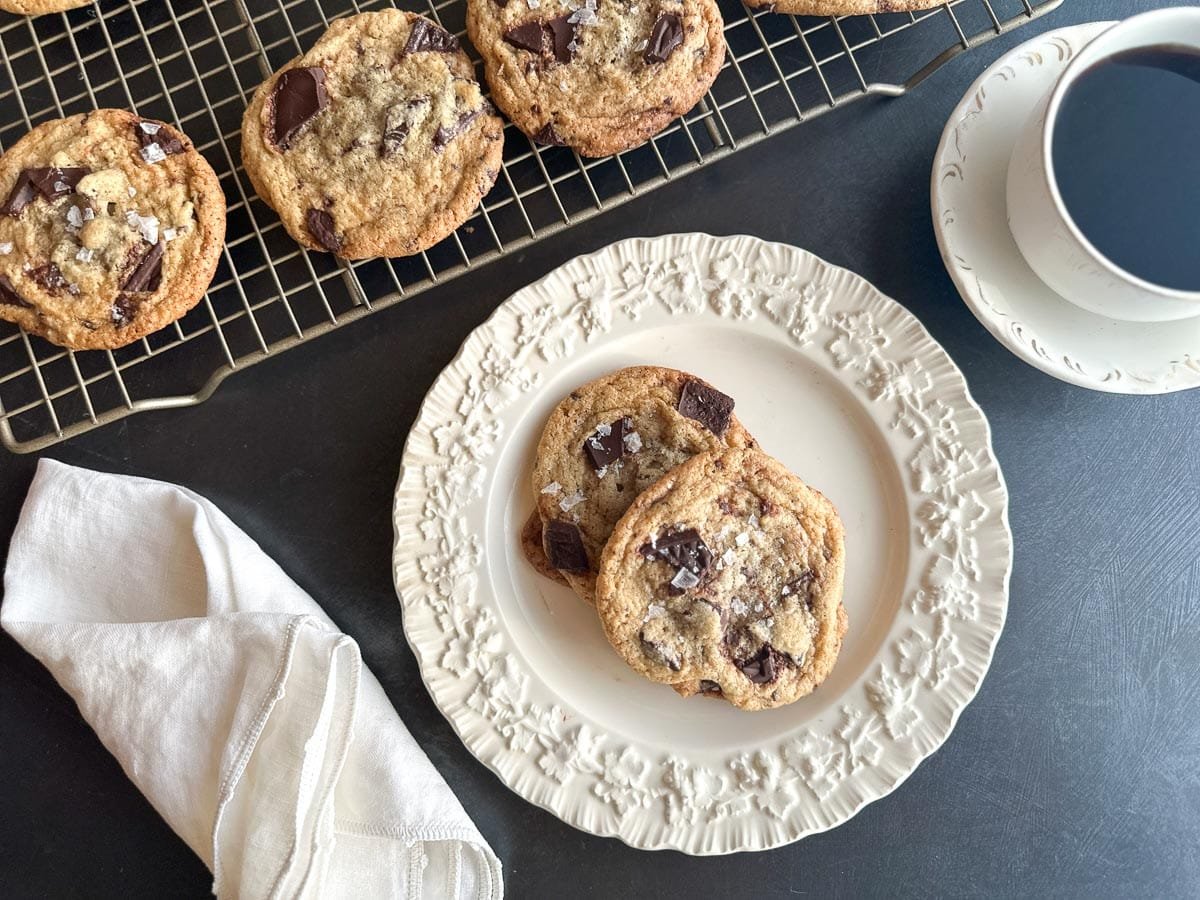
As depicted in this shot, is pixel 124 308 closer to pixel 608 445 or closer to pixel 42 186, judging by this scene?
pixel 42 186

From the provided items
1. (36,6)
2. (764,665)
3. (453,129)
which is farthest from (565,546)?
(36,6)

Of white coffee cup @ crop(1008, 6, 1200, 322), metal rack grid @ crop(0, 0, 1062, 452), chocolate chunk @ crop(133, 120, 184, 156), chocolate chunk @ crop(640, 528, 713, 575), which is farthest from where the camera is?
metal rack grid @ crop(0, 0, 1062, 452)

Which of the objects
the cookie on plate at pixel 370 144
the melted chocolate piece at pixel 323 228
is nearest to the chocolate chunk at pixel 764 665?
the cookie on plate at pixel 370 144

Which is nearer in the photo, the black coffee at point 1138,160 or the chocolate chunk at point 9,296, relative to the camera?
the black coffee at point 1138,160

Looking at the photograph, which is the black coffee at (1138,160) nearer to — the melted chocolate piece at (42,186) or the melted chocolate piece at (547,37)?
the melted chocolate piece at (547,37)

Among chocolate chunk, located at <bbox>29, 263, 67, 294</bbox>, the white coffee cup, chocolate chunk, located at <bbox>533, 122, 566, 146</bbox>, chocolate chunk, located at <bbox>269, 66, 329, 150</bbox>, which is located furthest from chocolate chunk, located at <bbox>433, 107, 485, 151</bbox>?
the white coffee cup

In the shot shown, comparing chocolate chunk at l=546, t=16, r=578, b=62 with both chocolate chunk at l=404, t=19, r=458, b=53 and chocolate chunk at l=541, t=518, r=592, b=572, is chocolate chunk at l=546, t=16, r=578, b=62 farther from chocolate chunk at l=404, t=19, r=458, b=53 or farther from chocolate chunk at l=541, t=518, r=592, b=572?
chocolate chunk at l=541, t=518, r=592, b=572

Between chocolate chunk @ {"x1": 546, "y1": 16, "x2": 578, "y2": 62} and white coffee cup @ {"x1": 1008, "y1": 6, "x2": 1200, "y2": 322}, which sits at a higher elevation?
chocolate chunk @ {"x1": 546, "y1": 16, "x2": 578, "y2": 62}
